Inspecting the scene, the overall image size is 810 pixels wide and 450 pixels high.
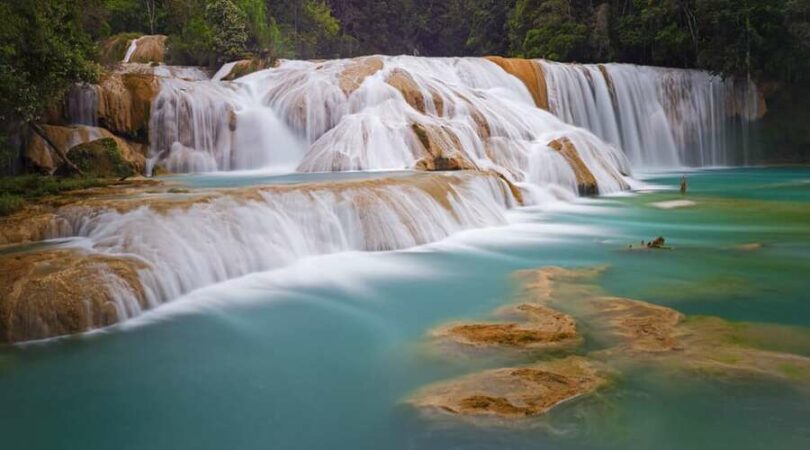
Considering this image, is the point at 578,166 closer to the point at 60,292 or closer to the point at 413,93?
the point at 413,93

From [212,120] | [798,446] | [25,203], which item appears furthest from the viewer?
[212,120]

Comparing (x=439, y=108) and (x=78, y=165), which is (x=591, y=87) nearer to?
(x=439, y=108)

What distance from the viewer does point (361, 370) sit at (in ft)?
18.4

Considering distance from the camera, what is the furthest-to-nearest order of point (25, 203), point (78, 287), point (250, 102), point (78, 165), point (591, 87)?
point (591, 87) → point (250, 102) → point (78, 165) → point (25, 203) → point (78, 287)

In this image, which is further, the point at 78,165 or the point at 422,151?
the point at 422,151

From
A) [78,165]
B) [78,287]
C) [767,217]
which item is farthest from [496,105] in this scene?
[78,287]

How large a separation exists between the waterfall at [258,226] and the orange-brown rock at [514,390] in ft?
11.4

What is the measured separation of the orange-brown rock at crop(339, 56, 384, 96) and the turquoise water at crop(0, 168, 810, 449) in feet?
29.6

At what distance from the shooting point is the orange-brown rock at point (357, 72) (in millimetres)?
18078

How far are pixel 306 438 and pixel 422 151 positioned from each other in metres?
11.4

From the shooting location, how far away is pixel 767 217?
13352 millimetres

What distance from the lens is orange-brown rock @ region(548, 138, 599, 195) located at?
16922mm

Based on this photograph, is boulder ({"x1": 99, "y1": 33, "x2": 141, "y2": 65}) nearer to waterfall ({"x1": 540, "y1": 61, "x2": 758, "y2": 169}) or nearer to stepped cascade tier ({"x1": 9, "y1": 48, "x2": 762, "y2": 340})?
stepped cascade tier ({"x1": 9, "y1": 48, "x2": 762, "y2": 340})

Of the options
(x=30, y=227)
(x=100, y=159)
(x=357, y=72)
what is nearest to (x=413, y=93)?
(x=357, y=72)
